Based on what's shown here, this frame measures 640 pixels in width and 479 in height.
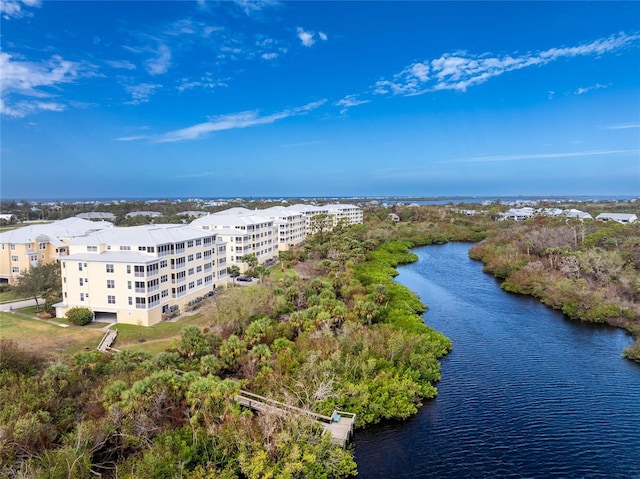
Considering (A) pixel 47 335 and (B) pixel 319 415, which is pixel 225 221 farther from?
(B) pixel 319 415

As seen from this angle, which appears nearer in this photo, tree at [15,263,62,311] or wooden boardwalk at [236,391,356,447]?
wooden boardwalk at [236,391,356,447]

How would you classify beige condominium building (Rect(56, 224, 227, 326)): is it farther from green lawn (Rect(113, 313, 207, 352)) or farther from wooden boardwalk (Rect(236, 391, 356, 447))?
wooden boardwalk (Rect(236, 391, 356, 447))

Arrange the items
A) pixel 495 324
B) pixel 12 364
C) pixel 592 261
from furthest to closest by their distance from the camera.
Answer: pixel 592 261 → pixel 495 324 → pixel 12 364

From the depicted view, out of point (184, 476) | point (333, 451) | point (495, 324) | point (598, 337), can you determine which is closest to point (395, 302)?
point (495, 324)

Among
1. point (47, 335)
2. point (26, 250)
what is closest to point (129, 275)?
point (47, 335)

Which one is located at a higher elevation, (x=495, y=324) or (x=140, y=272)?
(x=140, y=272)

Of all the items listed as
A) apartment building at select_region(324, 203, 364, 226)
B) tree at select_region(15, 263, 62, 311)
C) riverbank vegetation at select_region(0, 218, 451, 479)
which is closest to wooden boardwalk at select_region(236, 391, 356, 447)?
riverbank vegetation at select_region(0, 218, 451, 479)

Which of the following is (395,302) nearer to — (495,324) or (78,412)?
(495,324)
